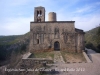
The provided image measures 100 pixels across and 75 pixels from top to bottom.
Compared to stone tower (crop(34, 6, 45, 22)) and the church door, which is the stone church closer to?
the church door

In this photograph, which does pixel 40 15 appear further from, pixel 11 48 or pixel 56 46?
pixel 11 48

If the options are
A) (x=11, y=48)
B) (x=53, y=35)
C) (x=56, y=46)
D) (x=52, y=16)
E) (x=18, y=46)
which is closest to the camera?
(x=53, y=35)

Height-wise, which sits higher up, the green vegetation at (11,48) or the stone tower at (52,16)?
the stone tower at (52,16)

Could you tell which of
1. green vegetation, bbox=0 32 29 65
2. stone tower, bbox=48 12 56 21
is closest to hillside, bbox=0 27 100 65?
green vegetation, bbox=0 32 29 65

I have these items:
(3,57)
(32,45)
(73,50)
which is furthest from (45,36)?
(3,57)

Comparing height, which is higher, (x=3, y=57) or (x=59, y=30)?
(x=59, y=30)

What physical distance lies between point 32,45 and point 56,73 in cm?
991

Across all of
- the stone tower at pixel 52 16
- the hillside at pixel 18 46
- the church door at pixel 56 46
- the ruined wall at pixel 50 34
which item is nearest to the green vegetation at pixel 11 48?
the hillside at pixel 18 46

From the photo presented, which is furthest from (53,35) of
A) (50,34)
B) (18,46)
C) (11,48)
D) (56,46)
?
(11,48)

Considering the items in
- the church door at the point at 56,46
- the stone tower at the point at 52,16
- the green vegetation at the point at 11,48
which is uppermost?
the stone tower at the point at 52,16

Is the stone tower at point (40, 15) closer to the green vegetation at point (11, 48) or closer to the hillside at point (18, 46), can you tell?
the hillside at point (18, 46)

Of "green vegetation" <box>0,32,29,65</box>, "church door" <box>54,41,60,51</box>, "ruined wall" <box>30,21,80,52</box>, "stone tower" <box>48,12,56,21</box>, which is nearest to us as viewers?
"ruined wall" <box>30,21,80,52</box>

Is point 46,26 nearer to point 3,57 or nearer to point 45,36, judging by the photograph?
point 45,36

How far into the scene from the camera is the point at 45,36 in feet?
60.3
